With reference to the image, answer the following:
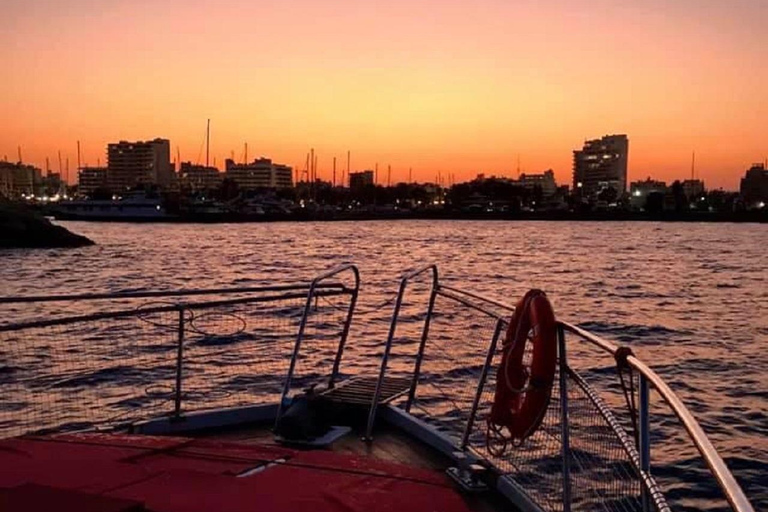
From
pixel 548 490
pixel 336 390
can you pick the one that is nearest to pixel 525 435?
pixel 336 390

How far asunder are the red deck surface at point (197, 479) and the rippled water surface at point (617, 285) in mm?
7187

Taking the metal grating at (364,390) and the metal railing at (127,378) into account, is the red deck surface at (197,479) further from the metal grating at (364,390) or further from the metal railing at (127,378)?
the metal railing at (127,378)

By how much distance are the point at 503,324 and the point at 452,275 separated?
43.5m

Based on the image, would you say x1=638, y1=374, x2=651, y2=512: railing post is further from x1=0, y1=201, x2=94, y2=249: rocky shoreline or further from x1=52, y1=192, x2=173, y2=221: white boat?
x1=52, y1=192, x2=173, y2=221: white boat

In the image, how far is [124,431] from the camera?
20.6ft

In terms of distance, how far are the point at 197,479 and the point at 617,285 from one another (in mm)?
41441

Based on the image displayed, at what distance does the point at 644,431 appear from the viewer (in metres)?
3.09

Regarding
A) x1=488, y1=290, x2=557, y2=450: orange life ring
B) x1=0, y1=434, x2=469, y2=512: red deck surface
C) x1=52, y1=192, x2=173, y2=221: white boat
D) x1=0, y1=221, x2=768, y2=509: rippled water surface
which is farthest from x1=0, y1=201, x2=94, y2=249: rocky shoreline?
x1=52, y1=192, x2=173, y2=221: white boat

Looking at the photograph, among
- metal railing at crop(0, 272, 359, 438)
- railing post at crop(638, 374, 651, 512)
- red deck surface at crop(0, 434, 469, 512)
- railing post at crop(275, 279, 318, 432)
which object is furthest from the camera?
metal railing at crop(0, 272, 359, 438)

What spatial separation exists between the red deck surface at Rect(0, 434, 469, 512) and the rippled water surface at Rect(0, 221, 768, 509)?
23.6ft

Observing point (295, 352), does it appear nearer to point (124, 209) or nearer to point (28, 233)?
point (28, 233)

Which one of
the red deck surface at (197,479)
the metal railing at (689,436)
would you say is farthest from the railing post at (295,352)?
the metal railing at (689,436)

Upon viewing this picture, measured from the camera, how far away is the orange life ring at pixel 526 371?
4.41 metres

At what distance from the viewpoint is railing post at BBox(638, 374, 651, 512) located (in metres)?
3.06
